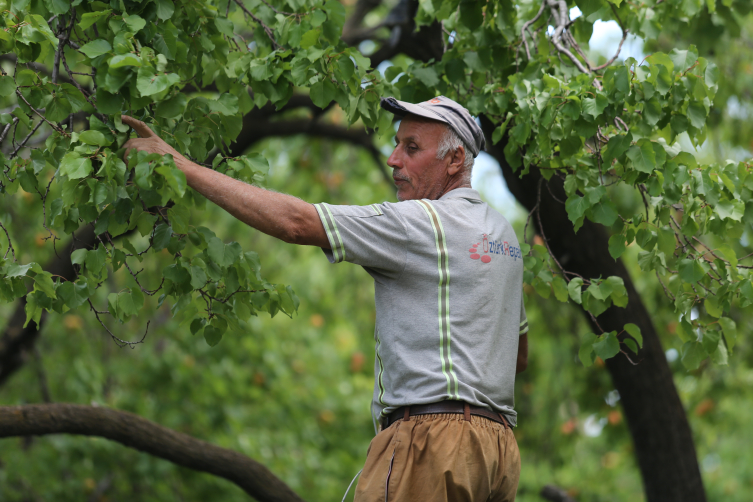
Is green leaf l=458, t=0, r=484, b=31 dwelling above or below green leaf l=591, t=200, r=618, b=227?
above

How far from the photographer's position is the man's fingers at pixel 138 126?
6.88 feet

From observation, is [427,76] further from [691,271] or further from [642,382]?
[642,382]

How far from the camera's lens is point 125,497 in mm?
6266

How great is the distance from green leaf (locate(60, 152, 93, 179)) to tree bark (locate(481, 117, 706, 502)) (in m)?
2.59

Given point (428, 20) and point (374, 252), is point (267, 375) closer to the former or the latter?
point (428, 20)

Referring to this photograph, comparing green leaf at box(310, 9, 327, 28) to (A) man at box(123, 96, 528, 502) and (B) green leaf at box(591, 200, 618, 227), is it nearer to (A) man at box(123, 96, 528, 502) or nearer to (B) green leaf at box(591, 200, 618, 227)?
(A) man at box(123, 96, 528, 502)

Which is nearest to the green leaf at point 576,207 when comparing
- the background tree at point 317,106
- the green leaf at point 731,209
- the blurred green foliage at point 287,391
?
the background tree at point 317,106

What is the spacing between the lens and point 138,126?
6.89ft

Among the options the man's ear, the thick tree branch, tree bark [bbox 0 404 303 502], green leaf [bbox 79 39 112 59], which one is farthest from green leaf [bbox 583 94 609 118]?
the thick tree branch

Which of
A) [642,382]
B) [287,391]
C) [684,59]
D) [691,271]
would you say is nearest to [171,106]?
[684,59]

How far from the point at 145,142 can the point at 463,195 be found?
3.22ft

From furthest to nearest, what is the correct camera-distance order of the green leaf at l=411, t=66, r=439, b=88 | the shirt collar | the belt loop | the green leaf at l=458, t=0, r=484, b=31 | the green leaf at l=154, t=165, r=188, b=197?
the green leaf at l=411, t=66, r=439, b=88
the green leaf at l=458, t=0, r=484, b=31
the shirt collar
the belt loop
the green leaf at l=154, t=165, r=188, b=197

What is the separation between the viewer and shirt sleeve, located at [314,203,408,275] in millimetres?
2100

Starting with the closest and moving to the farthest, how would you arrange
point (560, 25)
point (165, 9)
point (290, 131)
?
point (165, 9), point (560, 25), point (290, 131)
